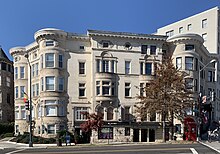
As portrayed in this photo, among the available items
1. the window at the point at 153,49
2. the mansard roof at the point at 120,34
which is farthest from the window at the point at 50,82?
the window at the point at 153,49

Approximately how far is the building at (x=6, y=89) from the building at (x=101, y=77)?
48.9 feet

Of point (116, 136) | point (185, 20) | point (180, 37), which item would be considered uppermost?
point (185, 20)

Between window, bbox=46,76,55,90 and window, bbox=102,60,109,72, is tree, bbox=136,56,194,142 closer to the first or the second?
window, bbox=102,60,109,72

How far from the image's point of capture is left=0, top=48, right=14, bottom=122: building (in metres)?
54.1

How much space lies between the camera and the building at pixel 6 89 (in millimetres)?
54094

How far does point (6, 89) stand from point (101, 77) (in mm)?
25366

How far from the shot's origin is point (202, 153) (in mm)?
18453

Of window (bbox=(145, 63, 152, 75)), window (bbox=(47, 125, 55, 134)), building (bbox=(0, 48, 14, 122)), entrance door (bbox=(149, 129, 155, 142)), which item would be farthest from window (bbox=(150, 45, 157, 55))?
building (bbox=(0, 48, 14, 122))

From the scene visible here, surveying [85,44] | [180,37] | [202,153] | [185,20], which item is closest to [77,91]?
[85,44]

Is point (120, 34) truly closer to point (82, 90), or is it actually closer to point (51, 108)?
point (82, 90)

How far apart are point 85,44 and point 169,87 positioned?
44.4 feet

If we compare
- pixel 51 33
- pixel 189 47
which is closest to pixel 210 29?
pixel 189 47

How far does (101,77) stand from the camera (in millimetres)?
38906

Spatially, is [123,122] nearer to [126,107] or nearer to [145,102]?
[126,107]
